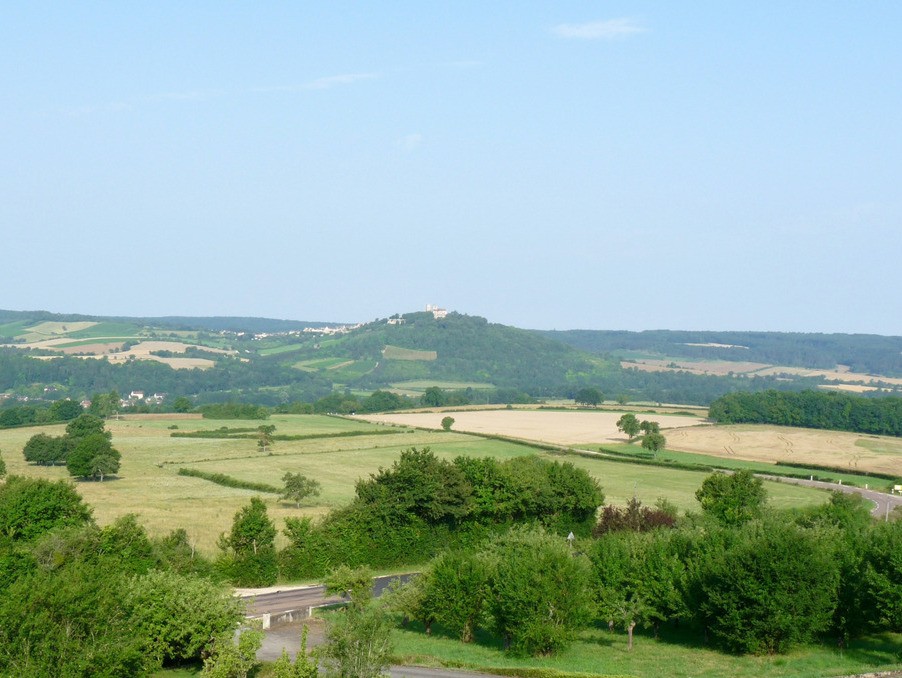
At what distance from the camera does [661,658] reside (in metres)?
42.8

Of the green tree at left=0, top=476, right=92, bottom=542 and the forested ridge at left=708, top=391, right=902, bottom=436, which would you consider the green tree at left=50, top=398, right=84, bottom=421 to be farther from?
the forested ridge at left=708, top=391, right=902, bottom=436

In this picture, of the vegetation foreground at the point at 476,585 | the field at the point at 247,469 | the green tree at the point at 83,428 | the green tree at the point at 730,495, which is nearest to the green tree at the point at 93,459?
the field at the point at 247,469

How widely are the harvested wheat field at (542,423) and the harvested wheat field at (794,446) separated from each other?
321 inches

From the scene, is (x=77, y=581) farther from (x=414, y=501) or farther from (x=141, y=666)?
A: (x=414, y=501)

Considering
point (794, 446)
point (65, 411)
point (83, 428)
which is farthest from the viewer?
point (65, 411)

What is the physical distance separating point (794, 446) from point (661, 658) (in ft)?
313

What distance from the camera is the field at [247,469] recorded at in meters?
76.4

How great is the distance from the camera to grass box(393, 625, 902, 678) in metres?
40.0

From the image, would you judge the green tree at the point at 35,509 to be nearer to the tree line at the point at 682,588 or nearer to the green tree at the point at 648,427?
the tree line at the point at 682,588

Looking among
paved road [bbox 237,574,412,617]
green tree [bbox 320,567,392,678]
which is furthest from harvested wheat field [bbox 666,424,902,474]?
green tree [bbox 320,567,392,678]

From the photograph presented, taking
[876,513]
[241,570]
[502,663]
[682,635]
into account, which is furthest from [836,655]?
[876,513]

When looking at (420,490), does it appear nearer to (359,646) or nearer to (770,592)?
(770,592)

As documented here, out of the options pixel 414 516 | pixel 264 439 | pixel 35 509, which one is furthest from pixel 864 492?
pixel 35 509

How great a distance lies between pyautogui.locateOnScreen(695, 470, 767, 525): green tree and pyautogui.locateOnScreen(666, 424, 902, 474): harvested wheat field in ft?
141
